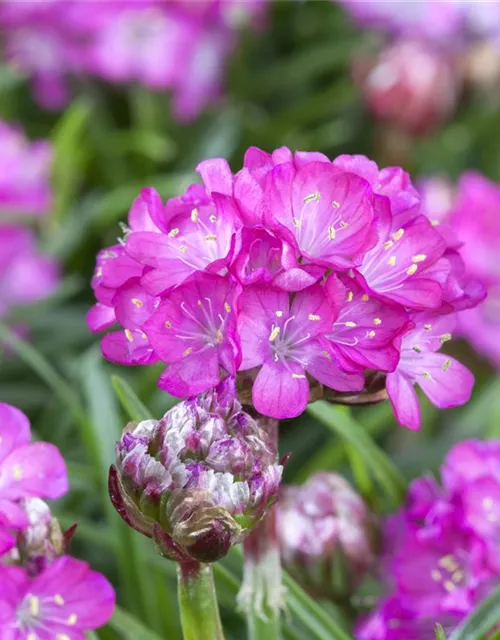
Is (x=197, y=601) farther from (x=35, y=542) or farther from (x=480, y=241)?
(x=480, y=241)

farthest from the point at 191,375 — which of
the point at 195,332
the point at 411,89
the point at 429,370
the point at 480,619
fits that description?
the point at 411,89

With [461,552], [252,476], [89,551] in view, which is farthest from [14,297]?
[252,476]

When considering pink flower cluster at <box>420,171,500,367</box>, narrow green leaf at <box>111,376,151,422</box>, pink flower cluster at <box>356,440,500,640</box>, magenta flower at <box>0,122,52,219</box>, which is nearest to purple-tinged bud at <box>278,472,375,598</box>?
pink flower cluster at <box>356,440,500,640</box>

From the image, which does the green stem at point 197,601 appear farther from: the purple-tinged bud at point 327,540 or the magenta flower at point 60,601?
the purple-tinged bud at point 327,540

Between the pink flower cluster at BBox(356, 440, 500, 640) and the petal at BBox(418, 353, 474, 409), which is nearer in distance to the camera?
the petal at BBox(418, 353, 474, 409)

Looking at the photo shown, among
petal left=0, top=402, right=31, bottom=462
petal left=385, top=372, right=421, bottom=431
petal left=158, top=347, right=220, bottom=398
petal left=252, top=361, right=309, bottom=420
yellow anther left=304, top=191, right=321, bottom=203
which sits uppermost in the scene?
yellow anther left=304, top=191, right=321, bottom=203

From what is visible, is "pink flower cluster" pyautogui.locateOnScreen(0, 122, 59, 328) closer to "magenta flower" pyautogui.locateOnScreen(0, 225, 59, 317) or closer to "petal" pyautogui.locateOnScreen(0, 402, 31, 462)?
"magenta flower" pyautogui.locateOnScreen(0, 225, 59, 317)
